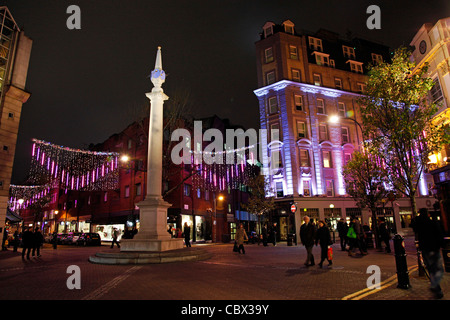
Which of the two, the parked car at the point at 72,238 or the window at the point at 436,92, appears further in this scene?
the parked car at the point at 72,238

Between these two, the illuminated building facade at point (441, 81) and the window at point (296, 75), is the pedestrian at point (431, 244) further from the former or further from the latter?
the window at point (296, 75)

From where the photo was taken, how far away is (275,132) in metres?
35.6

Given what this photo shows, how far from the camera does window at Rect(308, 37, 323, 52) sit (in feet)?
131

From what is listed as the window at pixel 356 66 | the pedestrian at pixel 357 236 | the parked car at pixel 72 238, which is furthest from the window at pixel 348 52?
the parked car at pixel 72 238

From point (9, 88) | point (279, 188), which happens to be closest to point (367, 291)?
point (279, 188)

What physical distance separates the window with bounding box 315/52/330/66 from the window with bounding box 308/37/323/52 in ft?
4.25

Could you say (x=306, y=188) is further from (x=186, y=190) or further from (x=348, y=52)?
(x=348, y=52)

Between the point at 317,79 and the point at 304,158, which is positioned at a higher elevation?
the point at 317,79

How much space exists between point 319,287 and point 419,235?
2793 mm

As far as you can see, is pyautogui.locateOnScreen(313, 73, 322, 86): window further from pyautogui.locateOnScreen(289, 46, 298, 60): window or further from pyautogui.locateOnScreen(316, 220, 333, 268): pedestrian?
pyautogui.locateOnScreen(316, 220, 333, 268): pedestrian

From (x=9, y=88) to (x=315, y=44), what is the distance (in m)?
36.6

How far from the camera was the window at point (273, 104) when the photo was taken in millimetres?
36062

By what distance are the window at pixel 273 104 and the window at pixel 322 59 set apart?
874cm

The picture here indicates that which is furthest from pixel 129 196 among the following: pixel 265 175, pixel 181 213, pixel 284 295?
pixel 284 295
